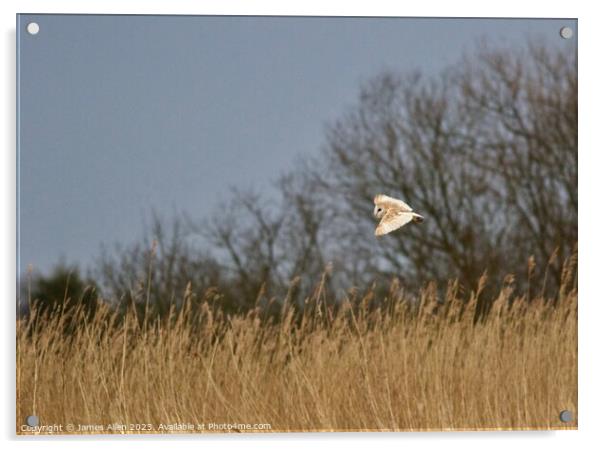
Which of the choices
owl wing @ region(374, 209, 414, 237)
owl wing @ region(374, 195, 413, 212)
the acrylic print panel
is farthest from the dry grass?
owl wing @ region(374, 195, 413, 212)

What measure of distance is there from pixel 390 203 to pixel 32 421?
8.13 ft

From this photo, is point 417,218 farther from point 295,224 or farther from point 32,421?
point 32,421

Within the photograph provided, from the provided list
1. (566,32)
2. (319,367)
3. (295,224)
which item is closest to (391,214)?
(295,224)

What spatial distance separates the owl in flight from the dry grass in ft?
1.30

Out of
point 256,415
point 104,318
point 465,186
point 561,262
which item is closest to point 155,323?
point 104,318

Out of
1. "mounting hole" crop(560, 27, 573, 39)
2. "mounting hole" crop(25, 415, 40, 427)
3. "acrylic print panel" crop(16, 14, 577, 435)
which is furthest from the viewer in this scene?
"mounting hole" crop(560, 27, 573, 39)

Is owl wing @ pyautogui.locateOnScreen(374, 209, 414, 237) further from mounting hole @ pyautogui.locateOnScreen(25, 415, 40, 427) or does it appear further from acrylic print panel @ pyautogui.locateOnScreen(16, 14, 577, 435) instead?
mounting hole @ pyautogui.locateOnScreen(25, 415, 40, 427)

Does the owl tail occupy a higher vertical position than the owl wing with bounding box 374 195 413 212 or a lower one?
lower

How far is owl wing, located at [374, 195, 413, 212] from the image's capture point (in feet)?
21.9

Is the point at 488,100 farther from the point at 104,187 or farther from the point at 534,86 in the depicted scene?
the point at 104,187

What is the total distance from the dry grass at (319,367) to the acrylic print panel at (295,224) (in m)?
0.01

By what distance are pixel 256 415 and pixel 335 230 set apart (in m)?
1.20

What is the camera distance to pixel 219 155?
21.6 ft
